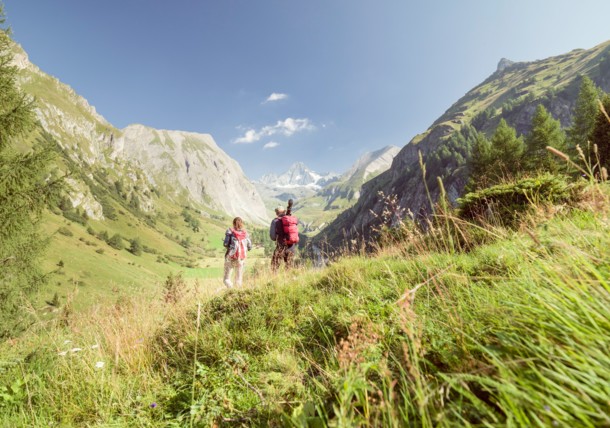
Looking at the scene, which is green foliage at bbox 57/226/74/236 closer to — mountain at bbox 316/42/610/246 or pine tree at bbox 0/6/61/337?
mountain at bbox 316/42/610/246

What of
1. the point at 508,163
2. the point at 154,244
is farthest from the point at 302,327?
the point at 154,244

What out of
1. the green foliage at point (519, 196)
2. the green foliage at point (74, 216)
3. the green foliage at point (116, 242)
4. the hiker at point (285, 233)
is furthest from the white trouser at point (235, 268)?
the green foliage at point (74, 216)

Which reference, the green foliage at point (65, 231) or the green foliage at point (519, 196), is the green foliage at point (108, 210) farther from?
the green foliage at point (519, 196)

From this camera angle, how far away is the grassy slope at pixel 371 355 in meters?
1.21

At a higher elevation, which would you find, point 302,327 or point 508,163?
point 508,163

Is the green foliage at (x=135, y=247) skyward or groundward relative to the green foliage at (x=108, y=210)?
groundward

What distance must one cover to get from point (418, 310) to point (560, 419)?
1.89 metres

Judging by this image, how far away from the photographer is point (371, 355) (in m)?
2.34

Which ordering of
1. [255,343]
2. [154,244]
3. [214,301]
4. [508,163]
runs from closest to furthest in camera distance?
[255,343] → [214,301] → [508,163] → [154,244]

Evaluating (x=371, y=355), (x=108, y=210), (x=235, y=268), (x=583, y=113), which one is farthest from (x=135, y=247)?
(x=583, y=113)

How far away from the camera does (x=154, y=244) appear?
16825cm

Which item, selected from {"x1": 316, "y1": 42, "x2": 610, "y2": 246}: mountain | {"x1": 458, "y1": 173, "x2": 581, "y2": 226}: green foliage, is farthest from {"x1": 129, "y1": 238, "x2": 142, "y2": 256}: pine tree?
{"x1": 458, "y1": 173, "x2": 581, "y2": 226}: green foliage

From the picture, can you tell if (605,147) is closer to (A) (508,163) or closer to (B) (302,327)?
(A) (508,163)

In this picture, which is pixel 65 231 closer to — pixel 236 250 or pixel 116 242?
pixel 116 242
